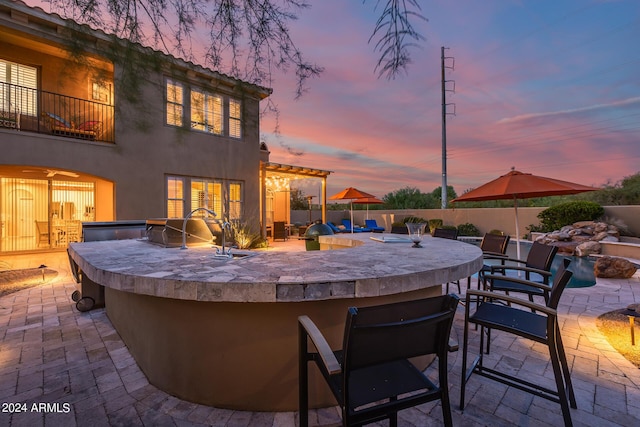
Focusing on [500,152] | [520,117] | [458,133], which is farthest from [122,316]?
[500,152]

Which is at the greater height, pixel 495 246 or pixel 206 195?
pixel 206 195

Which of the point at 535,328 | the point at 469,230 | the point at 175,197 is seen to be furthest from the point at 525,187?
the point at 469,230

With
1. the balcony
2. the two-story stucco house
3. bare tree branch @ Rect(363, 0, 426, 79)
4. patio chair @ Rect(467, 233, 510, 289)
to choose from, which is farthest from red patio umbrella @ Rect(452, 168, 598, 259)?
the balcony

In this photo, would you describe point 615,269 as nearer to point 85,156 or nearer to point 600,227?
point 600,227

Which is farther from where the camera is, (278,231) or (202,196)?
(278,231)

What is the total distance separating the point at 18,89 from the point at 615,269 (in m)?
13.6

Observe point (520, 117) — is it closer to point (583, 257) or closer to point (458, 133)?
point (458, 133)

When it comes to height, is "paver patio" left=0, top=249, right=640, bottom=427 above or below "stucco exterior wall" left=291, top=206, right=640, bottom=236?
below

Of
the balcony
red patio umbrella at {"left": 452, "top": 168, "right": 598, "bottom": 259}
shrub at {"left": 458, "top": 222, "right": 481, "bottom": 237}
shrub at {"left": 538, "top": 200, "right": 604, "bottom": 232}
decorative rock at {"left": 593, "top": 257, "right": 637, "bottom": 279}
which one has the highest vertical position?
the balcony

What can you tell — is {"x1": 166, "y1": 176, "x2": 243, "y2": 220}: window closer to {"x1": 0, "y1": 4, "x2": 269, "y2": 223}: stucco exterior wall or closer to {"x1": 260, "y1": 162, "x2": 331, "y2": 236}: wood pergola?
{"x1": 0, "y1": 4, "x2": 269, "y2": 223}: stucco exterior wall

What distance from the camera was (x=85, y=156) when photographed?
22.6 feet

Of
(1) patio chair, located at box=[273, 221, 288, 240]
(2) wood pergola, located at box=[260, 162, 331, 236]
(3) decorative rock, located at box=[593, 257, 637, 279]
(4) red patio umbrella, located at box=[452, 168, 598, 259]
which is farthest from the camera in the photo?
(1) patio chair, located at box=[273, 221, 288, 240]

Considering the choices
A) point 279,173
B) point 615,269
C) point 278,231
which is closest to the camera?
point 615,269

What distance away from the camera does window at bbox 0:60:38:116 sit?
6922 millimetres
